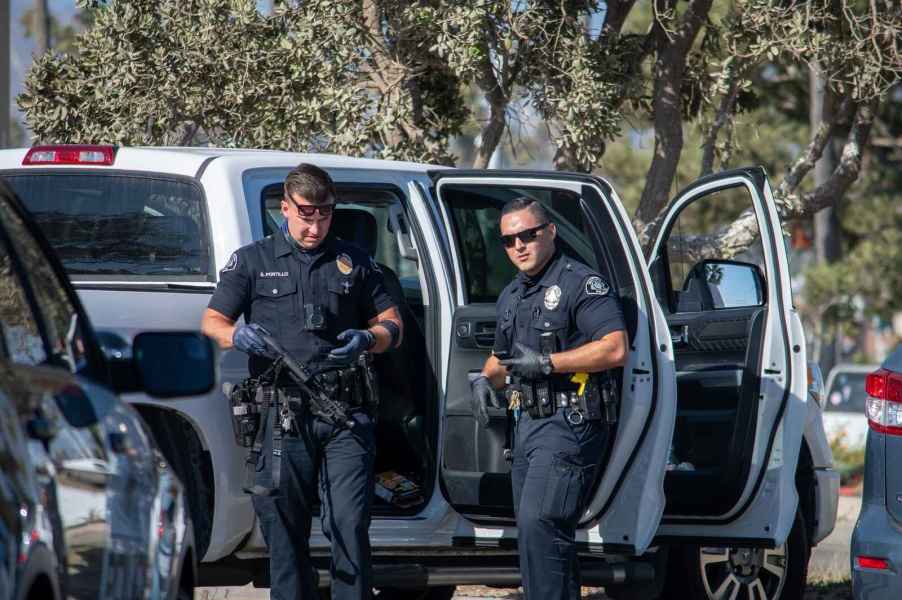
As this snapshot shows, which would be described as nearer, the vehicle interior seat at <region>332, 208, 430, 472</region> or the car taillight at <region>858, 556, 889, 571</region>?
the car taillight at <region>858, 556, 889, 571</region>

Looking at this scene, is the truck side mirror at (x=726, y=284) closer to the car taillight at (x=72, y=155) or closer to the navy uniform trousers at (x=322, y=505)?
the navy uniform trousers at (x=322, y=505)

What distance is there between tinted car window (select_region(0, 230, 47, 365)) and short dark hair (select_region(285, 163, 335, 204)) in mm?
2030

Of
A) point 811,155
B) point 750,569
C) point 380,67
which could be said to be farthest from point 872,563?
point 811,155

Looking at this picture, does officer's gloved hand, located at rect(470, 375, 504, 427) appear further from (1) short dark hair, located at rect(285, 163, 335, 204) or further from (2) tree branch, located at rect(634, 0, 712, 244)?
(2) tree branch, located at rect(634, 0, 712, 244)

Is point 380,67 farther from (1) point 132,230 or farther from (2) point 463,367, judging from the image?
(1) point 132,230

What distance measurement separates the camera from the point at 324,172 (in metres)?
5.38

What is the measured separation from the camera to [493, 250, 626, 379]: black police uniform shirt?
18.3 ft

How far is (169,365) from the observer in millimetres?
3594

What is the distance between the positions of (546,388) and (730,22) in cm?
500

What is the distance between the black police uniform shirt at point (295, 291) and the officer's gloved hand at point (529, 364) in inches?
19.7

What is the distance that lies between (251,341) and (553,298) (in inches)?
44.7

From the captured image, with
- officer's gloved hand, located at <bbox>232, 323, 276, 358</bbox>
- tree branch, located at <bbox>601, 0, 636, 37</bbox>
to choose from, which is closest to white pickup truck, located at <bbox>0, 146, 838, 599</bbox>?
officer's gloved hand, located at <bbox>232, 323, 276, 358</bbox>

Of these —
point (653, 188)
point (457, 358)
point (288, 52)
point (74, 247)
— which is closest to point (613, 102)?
point (653, 188)

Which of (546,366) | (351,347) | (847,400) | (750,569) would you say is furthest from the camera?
(847,400)
